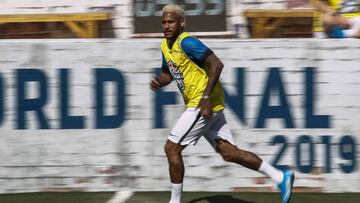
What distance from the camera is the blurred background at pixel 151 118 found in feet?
26.8

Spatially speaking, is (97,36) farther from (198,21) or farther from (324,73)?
(324,73)

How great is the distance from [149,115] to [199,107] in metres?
1.27

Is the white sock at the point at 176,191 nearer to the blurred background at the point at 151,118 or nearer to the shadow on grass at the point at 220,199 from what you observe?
the shadow on grass at the point at 220,199

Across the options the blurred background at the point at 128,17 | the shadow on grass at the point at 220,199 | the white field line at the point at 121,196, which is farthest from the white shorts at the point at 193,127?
the blurred background at the point at 128,17

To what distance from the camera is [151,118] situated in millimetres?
8227

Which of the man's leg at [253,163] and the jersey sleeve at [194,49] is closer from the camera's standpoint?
the jersey sleeve at [194,49]

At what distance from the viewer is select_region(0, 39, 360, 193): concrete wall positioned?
26.8 feet

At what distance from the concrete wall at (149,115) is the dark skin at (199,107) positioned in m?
0.78

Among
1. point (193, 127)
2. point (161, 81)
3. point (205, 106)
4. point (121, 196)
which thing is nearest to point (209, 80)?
point (205, 106)

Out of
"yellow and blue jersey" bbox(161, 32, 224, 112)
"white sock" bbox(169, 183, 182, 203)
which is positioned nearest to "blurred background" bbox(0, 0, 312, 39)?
"yellow and blue jersey" bbox(161, 32, 224, 112)

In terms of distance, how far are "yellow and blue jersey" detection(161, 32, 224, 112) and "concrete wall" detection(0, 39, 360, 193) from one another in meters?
1.00

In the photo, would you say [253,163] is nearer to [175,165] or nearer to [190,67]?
[175,165]

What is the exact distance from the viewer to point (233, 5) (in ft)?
38.3

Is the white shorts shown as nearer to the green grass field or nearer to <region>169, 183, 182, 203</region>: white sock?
<region>169, 183, 182, 203</region>: white sock
